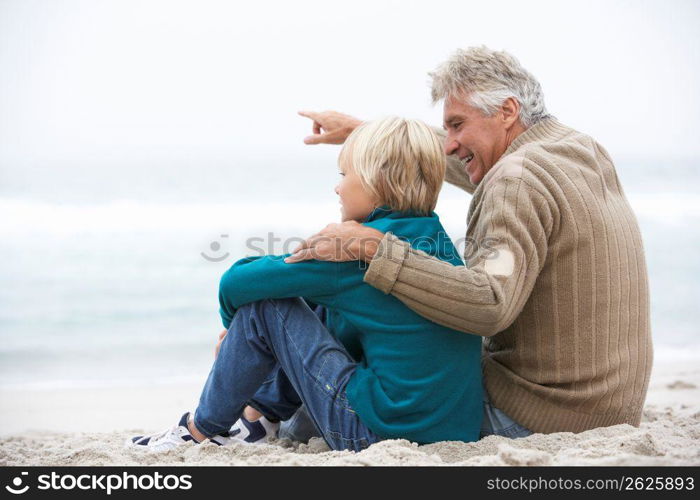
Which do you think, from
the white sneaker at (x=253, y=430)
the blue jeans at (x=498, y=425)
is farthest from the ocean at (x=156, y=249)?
the blue jeans at (x=498, y=425)

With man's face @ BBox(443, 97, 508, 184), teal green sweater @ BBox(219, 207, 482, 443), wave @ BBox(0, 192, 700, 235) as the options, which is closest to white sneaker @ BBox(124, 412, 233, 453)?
teal green sweater @ BBox(219, 207, 482, 443)

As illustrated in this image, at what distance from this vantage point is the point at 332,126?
3.17 meters

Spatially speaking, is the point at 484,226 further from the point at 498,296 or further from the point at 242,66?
the point at 242,66

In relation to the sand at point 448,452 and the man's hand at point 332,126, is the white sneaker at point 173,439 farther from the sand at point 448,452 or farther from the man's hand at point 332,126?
the man's hand at point 332,126

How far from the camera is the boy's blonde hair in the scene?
81.3 inches

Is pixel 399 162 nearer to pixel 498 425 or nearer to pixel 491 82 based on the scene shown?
pixel 491 82

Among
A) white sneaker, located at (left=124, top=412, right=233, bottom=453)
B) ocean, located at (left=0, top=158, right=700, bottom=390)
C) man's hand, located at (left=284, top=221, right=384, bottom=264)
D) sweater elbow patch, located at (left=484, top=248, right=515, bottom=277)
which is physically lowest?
ocean, located at (left=0, top=158, right=700, bottom=390)

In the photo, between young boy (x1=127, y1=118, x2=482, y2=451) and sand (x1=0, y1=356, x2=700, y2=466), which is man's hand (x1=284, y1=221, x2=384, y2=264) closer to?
young boy (x1=127, y1=118, x2=482, y2=451)

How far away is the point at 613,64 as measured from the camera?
61.3ft

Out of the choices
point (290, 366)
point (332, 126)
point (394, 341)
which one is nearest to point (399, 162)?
point (394, 341)

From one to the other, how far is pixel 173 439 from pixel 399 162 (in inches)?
44.0

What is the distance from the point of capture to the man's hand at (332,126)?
313cm

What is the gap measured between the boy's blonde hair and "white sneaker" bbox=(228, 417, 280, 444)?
92cm

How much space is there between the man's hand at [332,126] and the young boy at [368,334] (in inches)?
39.2
